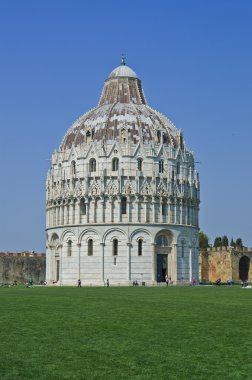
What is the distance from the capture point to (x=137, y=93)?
91875mm

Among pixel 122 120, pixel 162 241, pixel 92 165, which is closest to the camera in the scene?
pixel 162 241

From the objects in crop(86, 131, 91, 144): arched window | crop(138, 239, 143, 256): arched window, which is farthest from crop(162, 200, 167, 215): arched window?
crop(86, 131, 91, 144): arched window

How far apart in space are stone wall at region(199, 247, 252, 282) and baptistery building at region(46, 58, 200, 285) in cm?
1669

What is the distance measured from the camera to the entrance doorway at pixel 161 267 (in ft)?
271

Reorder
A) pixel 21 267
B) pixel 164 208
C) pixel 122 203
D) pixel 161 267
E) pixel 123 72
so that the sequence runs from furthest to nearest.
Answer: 1. pixel 21 267
2. pixel 123 72
3. pixel 161 267
4. pixel 164 208
5. pixel 122 203

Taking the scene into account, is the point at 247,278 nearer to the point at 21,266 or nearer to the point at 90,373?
the point at 21,266

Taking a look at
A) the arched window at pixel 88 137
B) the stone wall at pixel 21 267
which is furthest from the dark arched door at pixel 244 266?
the arched window at pixel 88 137

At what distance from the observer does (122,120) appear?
85.3 m

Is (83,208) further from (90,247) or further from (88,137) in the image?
(88,137)

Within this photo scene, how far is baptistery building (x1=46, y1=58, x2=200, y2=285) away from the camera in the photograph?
8069 centimetres

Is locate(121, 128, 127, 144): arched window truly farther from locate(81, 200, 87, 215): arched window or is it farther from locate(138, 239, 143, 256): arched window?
locate(138, 239, 143, 256): arched window

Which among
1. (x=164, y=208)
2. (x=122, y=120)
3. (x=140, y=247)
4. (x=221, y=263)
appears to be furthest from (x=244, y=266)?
(x=122, y=120)

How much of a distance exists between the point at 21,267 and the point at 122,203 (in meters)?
30.3

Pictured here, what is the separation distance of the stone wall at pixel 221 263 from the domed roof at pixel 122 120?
80.9 ft
